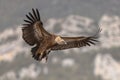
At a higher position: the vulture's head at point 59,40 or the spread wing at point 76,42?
the vulture's head at point 59,40

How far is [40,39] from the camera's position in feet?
73.5

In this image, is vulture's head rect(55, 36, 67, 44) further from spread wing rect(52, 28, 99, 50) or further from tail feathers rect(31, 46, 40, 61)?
tail feathers rect(31, 46, 40, 61)

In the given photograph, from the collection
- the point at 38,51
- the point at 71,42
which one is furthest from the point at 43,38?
the point at 71,42

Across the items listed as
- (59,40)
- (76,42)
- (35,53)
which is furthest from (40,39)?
(76,42)

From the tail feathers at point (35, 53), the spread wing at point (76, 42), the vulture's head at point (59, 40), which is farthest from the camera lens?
the spread wing at point (76, 42)

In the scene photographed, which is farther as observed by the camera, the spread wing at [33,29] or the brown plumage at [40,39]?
the spread wing at [33,29]

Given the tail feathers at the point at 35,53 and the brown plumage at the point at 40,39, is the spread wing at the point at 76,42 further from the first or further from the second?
the tail feathers at the point at 35,53

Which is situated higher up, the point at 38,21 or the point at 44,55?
the point at 38,21

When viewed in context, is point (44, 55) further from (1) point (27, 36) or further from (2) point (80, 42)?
(2) point (80, 42)

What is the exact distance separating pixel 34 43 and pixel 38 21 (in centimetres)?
116

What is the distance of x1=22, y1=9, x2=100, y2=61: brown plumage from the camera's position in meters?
21.4

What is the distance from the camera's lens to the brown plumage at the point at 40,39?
70.3 feet

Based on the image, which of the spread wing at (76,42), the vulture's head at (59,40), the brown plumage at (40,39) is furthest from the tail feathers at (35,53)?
the vulture's head at (59,40)

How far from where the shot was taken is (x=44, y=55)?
21.8 metres
